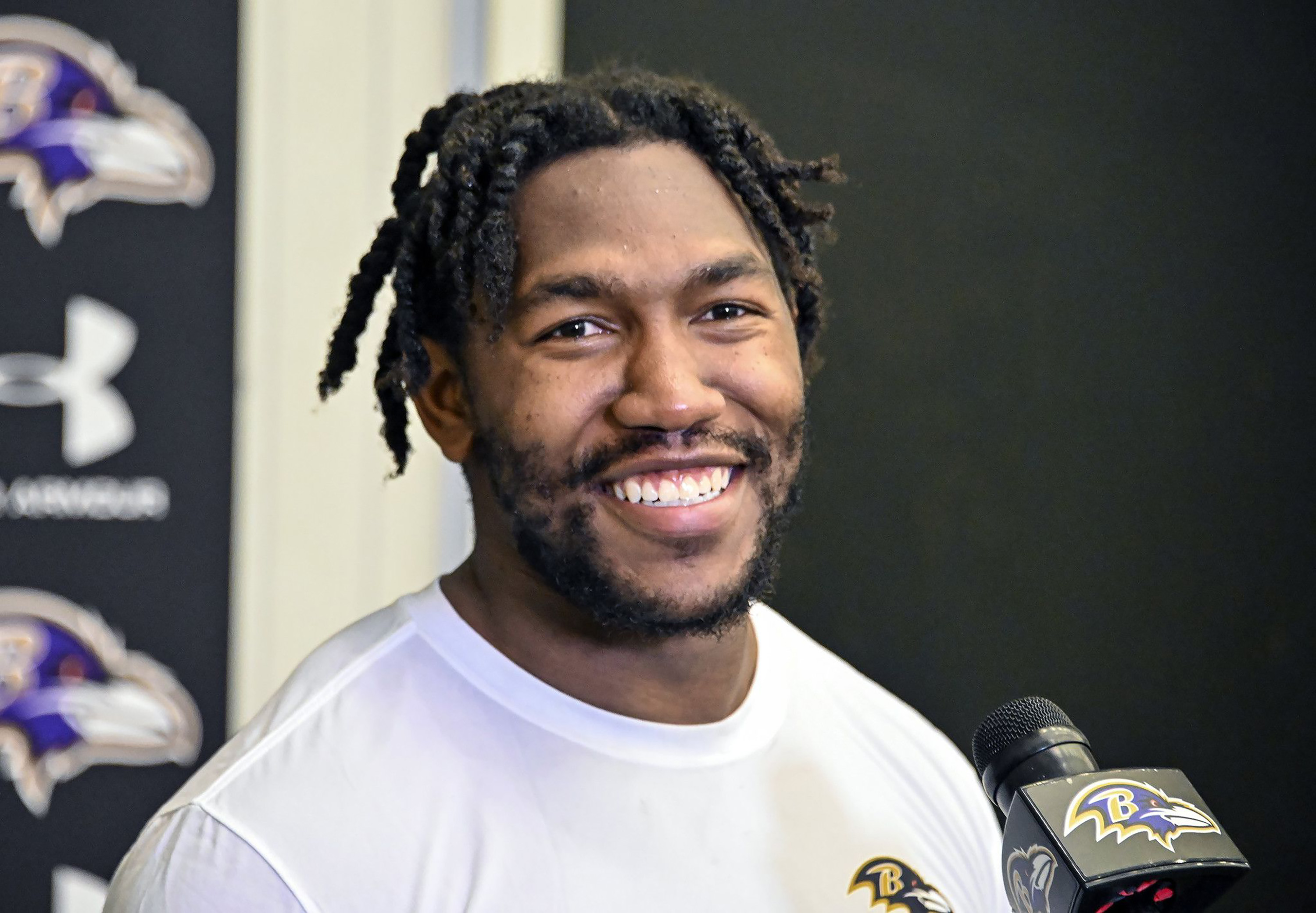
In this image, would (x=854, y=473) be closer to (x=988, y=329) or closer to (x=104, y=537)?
(x=988, y=329)

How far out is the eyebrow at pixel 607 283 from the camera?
42.4 inches

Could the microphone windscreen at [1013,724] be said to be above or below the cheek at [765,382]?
below

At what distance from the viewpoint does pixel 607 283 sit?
1077 mm

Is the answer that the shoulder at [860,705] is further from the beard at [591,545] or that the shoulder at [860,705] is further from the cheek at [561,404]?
the cheek at [561,404]

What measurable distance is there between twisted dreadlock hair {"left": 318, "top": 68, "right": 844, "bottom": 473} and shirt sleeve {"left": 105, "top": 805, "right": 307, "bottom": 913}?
466 millimetres

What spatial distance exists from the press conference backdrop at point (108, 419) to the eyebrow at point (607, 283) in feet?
2.89

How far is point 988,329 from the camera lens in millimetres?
1885

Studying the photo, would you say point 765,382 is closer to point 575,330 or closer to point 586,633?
point 575,330

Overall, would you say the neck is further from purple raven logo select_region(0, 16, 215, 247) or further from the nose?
purple raven logo select_region(0, 16, 215, 247)

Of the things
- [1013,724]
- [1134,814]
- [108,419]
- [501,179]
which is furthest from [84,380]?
[1134,814]

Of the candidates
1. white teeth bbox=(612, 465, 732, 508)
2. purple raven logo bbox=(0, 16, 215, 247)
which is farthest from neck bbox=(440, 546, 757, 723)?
purple raven logo bbox=(0, 16, 215, 247)

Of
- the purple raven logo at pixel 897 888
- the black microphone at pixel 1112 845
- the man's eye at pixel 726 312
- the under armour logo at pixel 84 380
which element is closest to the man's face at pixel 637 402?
the man's eye at pixel 726 312

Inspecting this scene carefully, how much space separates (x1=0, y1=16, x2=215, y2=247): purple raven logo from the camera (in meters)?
1.71

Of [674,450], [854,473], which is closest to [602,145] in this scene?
[674,450]
